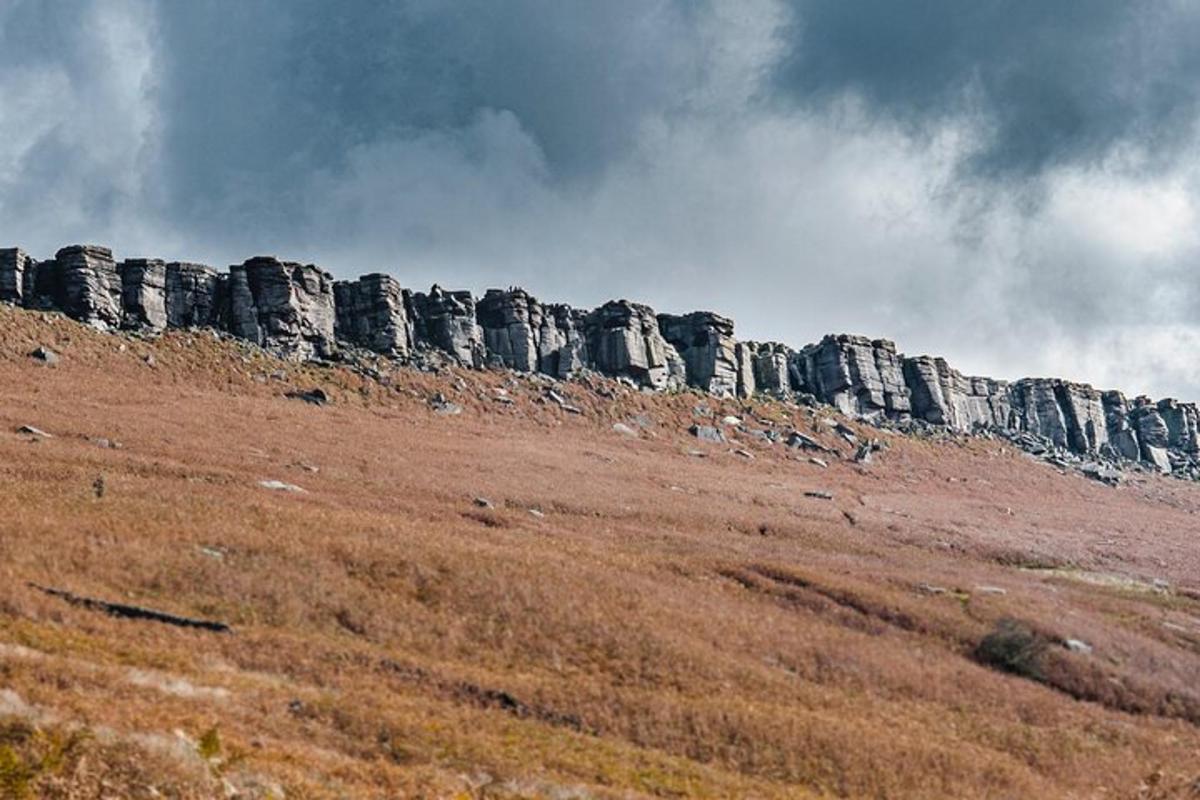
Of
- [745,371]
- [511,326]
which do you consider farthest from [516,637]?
[745,371]

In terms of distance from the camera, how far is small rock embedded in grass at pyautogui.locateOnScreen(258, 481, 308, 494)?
4612 cm

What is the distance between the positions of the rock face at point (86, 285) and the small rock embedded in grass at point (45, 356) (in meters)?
13.2

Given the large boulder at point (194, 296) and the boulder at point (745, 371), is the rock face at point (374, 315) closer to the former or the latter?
the large boulder at point (194, 296)

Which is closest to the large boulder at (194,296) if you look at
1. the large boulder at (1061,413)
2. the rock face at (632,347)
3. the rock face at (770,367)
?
the rock face at (632,347)

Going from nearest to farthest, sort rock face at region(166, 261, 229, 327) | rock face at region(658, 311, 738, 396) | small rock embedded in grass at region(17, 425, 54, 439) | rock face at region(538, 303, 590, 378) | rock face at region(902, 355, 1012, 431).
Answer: small rock embedded in grass at region(17, 425, 54, 439), rock face at region(166, 261, 229, 327), rock face at region(538, 303, 590, 378), rock face at region(658, 311, 738, 396), rock face at region(902, 355, 1012, 431)

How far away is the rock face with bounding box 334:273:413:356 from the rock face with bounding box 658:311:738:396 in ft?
148

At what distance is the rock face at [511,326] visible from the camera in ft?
392

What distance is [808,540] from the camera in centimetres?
5719

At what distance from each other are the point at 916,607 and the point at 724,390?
3731 inches

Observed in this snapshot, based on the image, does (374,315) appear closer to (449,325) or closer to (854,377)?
(449,325)

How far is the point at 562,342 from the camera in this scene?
126 m

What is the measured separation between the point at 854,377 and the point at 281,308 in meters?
96.3

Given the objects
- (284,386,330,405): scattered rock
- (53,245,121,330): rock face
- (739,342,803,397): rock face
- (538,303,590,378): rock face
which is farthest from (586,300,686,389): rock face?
(53,245,121,330): rock face

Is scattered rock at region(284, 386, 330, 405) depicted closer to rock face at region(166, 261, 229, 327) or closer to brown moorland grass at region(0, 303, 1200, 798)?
brown moorland grass at region(0, 303, 1200, 798)
